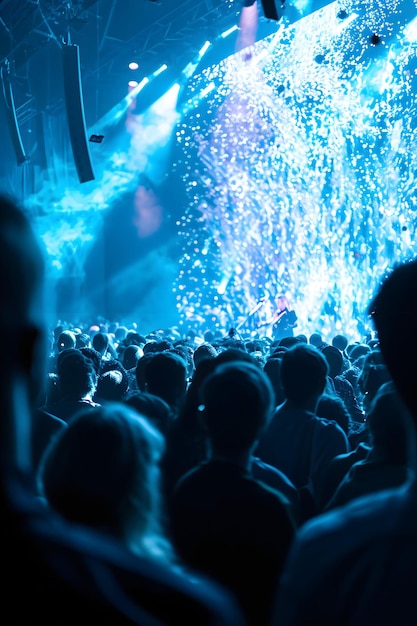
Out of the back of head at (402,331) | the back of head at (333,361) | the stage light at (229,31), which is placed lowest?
the back of head at (402,331)

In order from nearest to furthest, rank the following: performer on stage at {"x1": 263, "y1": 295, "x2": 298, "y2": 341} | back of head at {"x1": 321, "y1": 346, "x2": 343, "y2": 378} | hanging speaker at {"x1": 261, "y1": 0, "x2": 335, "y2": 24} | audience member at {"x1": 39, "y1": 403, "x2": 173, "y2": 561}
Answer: audience member at {"x1": 39, "y1": 403, "x2": 173, "y2": 561} → back of head at {"x1": 321, "y1": 346, "x2": 343, "y2": 378} → hanging speaker at {"x1": 261, "y1": 0, "x2": 335, "y2": 24} → performer on stage at {"x1": 263, "y1": 295, "x2": 298, "y2": 341}

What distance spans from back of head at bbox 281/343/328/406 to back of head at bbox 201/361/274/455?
1.22 meters

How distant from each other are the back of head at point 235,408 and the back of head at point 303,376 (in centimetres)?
122

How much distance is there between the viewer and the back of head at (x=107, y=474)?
1.52 meters

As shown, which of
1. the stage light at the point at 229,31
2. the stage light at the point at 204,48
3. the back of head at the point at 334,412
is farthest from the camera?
the stage light at the point at 204,48

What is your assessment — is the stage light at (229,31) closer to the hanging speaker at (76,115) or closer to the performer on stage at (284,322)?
the performer on stage at (284,322)

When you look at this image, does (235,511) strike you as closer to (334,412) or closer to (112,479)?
(112,479)

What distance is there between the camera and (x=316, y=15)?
54.7 feet

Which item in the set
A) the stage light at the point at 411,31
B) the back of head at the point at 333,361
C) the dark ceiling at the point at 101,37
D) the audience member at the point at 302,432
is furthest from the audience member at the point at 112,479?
the stage light at the point at 411,31

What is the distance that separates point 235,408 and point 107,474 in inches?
36.6

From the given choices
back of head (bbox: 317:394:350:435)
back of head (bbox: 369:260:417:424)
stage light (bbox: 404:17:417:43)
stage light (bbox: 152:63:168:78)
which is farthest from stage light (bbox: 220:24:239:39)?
back of head (bbox: 369:260:417:424)

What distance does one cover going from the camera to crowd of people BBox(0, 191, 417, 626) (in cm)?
68

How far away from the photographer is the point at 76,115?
9.75m

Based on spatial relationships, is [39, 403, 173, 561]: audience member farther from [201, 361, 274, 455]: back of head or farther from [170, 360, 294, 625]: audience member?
[201, 361, 274, 455]: back of head
